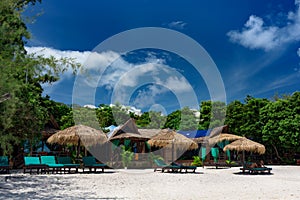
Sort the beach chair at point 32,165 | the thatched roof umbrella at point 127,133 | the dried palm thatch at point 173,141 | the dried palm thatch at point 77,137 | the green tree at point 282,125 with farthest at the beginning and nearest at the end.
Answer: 1. the green tree at point 282,125
2. the thatched roof umbrella at point 127,133
3. the dried palm thatch at point 173,141
4. the dried palm thatch at point 77,137
5. the beach chair at point 32,165

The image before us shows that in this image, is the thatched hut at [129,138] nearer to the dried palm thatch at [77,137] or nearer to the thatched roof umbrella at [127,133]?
the thatched roof umbrella at [127,133]

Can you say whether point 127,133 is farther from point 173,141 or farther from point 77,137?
point 77,137

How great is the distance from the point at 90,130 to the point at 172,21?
7882mm

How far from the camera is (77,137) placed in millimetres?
15867

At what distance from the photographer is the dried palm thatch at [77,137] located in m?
15.8

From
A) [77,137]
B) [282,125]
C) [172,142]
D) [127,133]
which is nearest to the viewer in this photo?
[77,137]

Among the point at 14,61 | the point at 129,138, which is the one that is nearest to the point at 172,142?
the point at 129,138

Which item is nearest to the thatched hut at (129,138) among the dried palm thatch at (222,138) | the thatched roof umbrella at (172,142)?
the thatched roof umbrella at (172,142)

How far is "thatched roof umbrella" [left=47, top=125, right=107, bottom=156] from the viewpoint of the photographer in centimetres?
1579

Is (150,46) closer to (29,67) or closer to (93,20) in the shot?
(93,20)

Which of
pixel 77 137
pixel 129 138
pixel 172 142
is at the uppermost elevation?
pixel 129 138

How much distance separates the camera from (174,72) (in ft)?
66.8

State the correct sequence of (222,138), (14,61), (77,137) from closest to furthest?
1. (14,61)
2. (77,137)
3. (222,138)

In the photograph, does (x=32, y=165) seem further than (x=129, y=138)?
No
